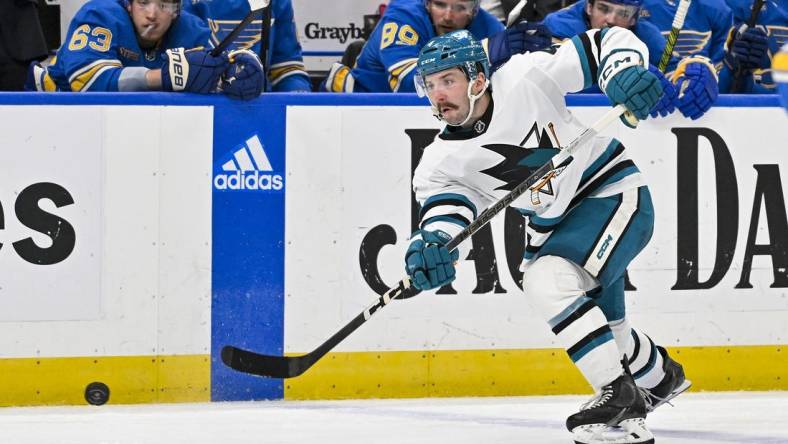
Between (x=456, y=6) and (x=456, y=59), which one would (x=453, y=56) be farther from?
(x=456, y=6)

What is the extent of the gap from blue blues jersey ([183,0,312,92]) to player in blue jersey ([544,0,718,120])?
868 mm

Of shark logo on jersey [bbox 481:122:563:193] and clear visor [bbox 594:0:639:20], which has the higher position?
clear visor [bbox 594:0:639:20]

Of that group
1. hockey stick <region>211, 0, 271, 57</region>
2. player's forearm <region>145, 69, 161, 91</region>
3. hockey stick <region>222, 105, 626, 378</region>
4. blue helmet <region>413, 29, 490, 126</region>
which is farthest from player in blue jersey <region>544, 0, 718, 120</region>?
player's forearm <region>145, 69, 161, 91</region>

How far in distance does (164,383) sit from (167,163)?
2.17 ft

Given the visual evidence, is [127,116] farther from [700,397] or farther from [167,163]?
[700,397]

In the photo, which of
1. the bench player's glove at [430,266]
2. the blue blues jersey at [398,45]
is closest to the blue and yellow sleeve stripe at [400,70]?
the blue blues jersey at [398,45]

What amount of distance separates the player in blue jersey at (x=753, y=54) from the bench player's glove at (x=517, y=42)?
0.86 m

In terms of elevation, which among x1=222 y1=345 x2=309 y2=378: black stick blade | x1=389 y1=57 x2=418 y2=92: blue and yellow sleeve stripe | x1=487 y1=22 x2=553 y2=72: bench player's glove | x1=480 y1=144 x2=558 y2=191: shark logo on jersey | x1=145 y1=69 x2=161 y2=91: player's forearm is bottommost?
x1=222 y1=345 x2=309 y2=378: black stick blade

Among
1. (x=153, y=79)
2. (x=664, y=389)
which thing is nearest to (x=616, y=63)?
(x=664, y=389)

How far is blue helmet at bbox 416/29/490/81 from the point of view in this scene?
356cm

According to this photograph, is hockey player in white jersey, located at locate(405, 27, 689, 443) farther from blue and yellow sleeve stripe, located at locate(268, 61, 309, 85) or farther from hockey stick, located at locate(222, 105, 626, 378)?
blue and yellow sleeve stripe, located at locate(268, 61, 309, 85)

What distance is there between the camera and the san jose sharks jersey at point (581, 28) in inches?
194

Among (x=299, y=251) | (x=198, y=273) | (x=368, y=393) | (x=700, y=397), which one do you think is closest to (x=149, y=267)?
(x=198, y=273)

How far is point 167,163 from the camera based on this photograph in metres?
4.39
